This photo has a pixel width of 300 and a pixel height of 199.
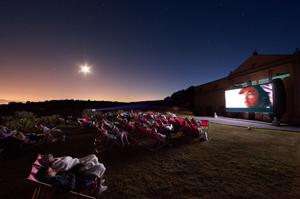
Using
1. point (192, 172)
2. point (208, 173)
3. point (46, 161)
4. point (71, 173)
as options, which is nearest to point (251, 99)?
point (208, 173)

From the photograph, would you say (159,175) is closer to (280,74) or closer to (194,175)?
(194,175)

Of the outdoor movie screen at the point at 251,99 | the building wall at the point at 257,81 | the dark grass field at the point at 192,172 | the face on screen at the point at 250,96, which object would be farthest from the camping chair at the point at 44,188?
the face on screen at the point at 250,96

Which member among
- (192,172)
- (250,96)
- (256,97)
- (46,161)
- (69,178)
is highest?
(250,96)

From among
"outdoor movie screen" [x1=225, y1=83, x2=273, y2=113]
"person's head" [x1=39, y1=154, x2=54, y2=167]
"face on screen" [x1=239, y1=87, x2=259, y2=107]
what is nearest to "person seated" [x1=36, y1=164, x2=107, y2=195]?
"person's head" [x1=39, y1=154, x2=54, y2=167]

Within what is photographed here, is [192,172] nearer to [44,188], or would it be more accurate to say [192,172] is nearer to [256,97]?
[44,188]

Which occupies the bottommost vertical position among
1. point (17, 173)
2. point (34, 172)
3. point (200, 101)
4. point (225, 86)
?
point (17, 173)

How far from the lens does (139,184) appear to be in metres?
3.21

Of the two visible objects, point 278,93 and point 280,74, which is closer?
point 278,93

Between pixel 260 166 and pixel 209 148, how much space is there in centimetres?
175

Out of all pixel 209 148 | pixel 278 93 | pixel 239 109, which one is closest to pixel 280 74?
pixel 278 93

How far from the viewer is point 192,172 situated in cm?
370

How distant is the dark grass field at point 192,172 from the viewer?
2.89 metres

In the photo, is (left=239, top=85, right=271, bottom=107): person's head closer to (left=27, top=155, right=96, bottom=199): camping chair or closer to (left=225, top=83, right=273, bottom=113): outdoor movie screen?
(left=225, top=83, right=273, bottom=113): outdoor movie screen

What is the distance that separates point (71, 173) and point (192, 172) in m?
2.58
